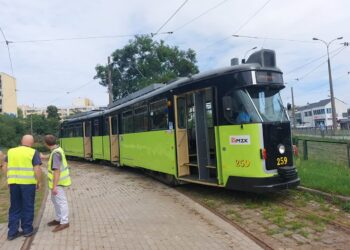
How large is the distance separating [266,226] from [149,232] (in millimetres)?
2043

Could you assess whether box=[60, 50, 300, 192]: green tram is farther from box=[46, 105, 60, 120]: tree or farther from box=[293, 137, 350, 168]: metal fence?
box=[46, 105, 60, 120]: tree

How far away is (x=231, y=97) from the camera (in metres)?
9.26

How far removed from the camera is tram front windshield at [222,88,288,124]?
29.5ft

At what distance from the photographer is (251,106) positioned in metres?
9.02

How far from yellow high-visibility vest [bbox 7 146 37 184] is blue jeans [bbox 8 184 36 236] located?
0.10 metres

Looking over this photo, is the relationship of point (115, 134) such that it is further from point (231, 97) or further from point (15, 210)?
point (15, 210)

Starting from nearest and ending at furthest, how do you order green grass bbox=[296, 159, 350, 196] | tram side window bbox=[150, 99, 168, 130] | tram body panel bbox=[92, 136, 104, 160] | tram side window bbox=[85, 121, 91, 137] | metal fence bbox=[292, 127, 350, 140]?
green grass bbox=[296, 159, 350, 196] < tram side window bbox=[150, 99, 168, 130] < tram body panel bbox=[92, 136, 104, 160] < tram side window bbox=[85, 121, 91, 137] < metal fence bbox=[292, 127, 350, 140]

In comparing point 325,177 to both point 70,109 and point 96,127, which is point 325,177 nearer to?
point 96,127

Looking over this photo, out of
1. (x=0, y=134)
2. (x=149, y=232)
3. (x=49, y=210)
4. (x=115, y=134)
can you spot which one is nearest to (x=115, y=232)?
(x=149, y=232)

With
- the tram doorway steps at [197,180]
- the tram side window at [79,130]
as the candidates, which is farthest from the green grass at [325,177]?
the tram side window at [79,130]

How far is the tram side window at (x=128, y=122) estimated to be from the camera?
52.0 feet

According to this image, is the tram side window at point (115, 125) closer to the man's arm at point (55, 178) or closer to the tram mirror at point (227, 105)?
the tram mirror at point (227, 105)

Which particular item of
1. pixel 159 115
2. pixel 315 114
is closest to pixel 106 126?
pixel 159 115

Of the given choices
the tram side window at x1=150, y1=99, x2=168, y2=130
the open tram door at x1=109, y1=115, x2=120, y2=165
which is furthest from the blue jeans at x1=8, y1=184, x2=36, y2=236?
the open tram door at x1=109, y1=115, x2=120, y2=165
